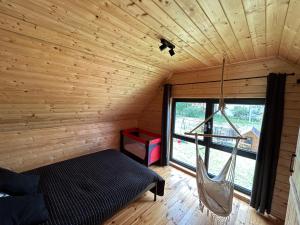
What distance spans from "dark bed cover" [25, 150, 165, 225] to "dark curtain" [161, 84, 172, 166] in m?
1.06

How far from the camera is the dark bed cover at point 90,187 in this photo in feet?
5.11

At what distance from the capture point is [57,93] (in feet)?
7.49

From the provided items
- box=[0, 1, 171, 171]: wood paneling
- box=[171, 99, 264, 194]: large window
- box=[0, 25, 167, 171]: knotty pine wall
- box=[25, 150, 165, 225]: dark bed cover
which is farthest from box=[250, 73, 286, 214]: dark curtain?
box=[0, 25, 167, 171]: knotty pine wall

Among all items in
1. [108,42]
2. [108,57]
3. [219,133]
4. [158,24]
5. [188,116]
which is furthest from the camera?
[188,116]

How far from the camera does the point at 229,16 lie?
1.18 meters

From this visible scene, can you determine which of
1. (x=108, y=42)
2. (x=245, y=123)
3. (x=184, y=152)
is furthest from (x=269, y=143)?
(x=108, y=42)

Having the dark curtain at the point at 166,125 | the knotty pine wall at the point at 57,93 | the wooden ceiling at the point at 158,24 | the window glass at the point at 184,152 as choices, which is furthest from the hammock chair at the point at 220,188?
the knotty pine wall at the point at 57,93

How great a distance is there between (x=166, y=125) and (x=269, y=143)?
6.16 feet

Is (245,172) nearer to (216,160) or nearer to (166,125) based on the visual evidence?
(216,160)

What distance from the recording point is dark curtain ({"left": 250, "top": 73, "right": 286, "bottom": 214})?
197cm

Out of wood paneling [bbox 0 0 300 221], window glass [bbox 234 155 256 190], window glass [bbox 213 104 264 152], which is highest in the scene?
wood paneling [bbox 0 0 300 221]

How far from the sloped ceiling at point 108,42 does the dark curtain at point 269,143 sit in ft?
1.30

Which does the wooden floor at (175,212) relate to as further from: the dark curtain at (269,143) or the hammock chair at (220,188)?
the hammock chair at (220,188)

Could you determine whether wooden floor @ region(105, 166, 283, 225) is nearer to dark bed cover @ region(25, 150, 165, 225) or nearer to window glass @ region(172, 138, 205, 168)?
dark bed cover @ region(25, 150, 165, 225)
